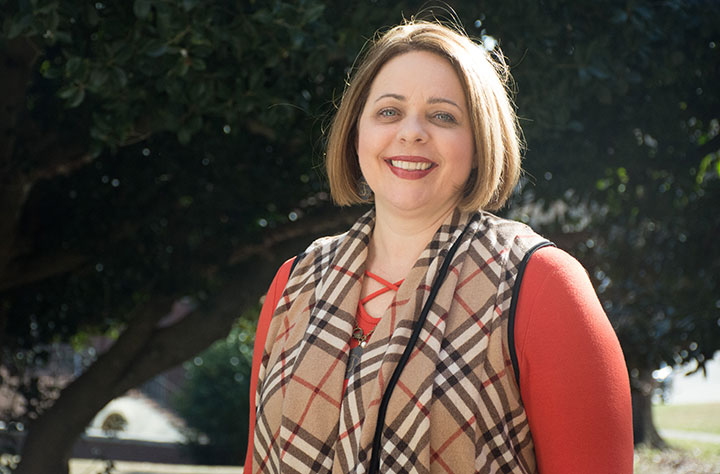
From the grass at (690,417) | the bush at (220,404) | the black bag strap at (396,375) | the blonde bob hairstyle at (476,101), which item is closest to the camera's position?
the black bag strap at (396,375)

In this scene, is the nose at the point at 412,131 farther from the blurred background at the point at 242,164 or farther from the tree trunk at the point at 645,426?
the tree trunk at the point at 645,426

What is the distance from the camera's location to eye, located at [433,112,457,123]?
81.6 inches

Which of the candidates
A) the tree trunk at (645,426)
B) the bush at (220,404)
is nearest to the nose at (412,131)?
the bush at (220,404)

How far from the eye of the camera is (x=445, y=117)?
2.08m

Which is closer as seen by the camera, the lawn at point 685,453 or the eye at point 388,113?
the eye at point 388,113

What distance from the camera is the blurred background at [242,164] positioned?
12.6ft

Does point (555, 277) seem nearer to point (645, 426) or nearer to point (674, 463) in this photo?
point (674, 463)

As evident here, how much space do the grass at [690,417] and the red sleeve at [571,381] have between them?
19045 millimetres

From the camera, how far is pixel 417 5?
4020 mm

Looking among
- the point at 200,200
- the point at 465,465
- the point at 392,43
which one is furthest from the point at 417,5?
the point at 465,465

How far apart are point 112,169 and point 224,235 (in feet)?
3.00

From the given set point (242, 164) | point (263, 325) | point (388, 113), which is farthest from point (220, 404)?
point (388, 113)

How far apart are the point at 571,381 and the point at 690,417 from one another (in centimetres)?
2294

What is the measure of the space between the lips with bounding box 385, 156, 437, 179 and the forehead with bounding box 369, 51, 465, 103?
0.54 feet
